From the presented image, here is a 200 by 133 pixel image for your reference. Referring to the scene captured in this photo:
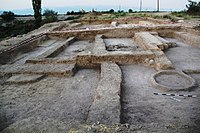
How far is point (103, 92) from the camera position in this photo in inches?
147

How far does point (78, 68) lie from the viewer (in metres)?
5.92

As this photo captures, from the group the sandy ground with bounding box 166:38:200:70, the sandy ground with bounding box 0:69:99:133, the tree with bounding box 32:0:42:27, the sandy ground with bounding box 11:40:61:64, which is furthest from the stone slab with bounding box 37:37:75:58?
the tree with bounding box 32:0:42:27

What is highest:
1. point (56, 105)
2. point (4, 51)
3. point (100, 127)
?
point (4, 51)

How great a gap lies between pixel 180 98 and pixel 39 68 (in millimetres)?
3718

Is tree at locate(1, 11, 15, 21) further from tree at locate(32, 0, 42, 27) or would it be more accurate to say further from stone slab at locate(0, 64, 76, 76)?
stone slab at locate(0, 64, 76, 76)

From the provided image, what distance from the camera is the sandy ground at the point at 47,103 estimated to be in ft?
8.14

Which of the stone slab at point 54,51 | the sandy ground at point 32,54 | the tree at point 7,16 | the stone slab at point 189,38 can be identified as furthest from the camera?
the tree at point 7,16

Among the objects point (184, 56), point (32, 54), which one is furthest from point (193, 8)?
point (32, 54)

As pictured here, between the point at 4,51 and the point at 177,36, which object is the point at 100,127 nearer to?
the point at 4,51

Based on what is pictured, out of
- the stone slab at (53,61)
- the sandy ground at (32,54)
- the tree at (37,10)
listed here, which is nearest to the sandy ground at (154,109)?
the stone slab at (53,61)

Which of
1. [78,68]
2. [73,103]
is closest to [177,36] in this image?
[78,68]

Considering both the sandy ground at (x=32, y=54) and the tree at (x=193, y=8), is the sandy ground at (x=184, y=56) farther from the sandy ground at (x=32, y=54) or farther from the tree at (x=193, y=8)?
the tree at (x=193, y=8)

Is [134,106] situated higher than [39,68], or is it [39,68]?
[39,68]

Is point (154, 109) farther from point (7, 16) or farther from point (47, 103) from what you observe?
point (7, 16)
